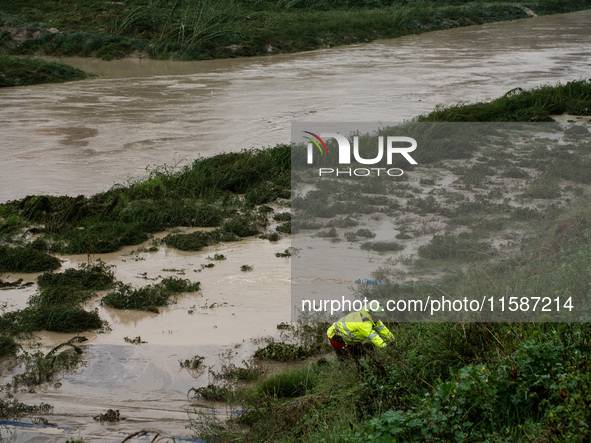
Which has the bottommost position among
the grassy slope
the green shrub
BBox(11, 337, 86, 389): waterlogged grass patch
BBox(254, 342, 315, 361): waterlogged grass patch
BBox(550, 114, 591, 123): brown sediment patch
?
BBox(11, 337, 86, 389): waterlogged grass patch

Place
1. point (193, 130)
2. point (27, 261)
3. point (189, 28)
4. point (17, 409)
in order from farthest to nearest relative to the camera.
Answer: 1. point (189, 28)
2. point (193, 130)
3. point (27, 261)
4. point (17, 409)

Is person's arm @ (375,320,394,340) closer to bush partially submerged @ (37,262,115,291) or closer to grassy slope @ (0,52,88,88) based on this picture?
bush partially submerged @ (37,262,115,291)

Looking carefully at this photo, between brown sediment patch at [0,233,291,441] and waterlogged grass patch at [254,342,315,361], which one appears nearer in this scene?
brown sediment patch at [0,233,291,441]

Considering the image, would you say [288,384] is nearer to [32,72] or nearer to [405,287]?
[405,287]

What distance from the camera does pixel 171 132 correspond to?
19.9m

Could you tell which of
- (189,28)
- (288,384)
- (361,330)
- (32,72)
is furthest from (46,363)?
(189,28)

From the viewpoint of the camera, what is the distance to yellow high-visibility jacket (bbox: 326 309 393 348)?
6.35 m

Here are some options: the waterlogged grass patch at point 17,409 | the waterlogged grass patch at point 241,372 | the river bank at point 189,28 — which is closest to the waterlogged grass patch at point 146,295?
the waterlogged grass patch at point 241,372

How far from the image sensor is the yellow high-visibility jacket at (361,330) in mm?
6348

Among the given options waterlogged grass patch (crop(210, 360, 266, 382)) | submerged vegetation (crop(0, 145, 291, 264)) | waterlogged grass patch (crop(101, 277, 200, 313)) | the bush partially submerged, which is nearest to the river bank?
submerged vegetation (crop(0, 145, 291, 264))

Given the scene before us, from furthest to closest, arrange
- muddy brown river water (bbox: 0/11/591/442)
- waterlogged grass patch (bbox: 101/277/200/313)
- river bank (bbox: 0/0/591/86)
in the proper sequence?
river bank (bbox: 0/0/591/86) → waterlogged grass patch (bbox: 101/277/200/313) → muddy brown river water (bbox: 0/11/591/442)

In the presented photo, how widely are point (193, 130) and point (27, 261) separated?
405 inches

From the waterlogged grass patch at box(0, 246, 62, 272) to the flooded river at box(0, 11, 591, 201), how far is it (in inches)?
164

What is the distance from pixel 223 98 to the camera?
25.0m
